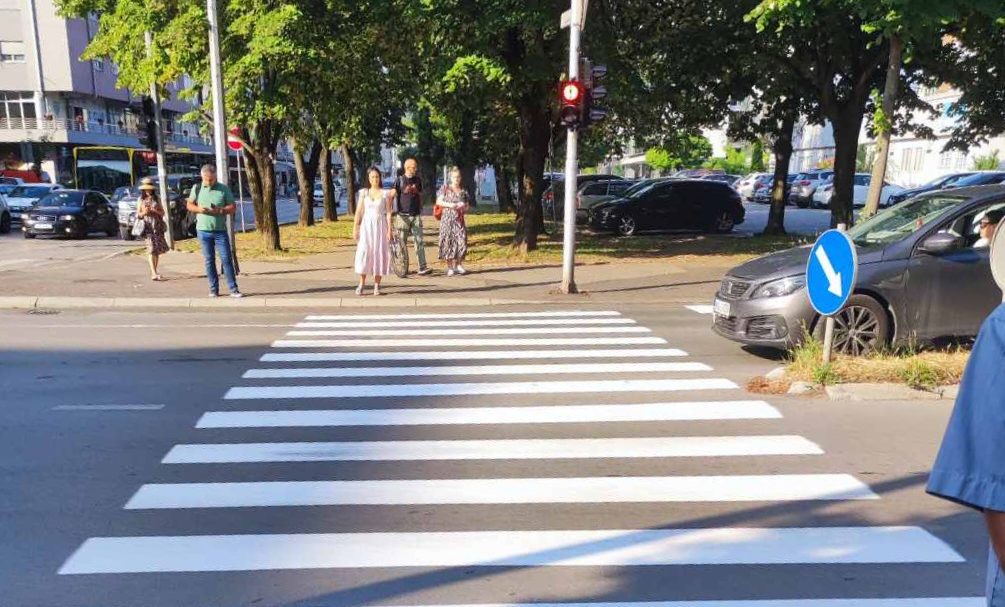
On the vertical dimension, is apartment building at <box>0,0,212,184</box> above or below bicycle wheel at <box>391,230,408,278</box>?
above

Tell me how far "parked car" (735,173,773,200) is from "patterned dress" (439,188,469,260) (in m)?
34.4

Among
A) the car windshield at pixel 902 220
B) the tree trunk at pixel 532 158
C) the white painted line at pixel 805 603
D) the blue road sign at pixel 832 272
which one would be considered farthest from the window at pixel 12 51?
the white painted line at pixel 805 603

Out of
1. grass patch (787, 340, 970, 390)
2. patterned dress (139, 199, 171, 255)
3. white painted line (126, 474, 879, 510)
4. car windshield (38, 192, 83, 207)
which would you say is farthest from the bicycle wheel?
car windshield (38, 192, 83, 207)

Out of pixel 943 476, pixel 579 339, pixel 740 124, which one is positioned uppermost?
pixel 740 124

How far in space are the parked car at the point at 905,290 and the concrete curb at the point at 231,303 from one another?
16.8 feet

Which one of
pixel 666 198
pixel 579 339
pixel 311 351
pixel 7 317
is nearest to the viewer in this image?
pixel 311 351

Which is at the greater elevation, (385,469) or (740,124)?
(740,124)

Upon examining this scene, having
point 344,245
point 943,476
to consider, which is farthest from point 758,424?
point 344,245

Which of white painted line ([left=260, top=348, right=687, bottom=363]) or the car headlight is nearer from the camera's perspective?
the car headlight

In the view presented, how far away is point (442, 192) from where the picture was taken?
15328 mm

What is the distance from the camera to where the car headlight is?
313 inches

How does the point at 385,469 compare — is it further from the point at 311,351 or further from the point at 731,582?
the point at 311,351

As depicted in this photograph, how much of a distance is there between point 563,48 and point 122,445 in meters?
13.2

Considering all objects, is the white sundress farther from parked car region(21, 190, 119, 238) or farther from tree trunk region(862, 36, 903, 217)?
parked car region(21, 190, 119, 238)
